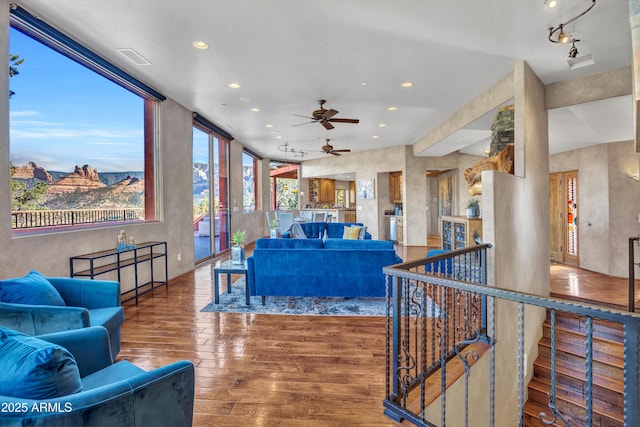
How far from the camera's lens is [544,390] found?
389cm

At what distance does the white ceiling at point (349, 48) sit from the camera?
2947mm

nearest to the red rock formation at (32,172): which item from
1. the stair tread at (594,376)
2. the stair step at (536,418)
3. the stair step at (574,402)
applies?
the stair step at (536,418)

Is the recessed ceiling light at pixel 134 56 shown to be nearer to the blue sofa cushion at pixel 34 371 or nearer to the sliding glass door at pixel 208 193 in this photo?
the sliding glass door at pixel 208 193

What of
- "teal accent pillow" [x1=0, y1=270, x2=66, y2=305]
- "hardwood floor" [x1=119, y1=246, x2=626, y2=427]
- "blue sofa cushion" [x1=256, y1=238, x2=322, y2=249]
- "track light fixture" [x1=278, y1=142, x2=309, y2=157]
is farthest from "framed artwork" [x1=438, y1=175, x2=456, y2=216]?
"teal accent pillow" [x1=0, y1=270, x2=66, y2=305]

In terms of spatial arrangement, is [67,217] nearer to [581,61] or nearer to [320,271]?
[320,271]

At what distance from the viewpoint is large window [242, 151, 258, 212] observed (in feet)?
32.4

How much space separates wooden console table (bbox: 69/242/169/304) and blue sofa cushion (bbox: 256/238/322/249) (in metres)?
1.74

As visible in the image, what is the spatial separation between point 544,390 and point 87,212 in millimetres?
6278

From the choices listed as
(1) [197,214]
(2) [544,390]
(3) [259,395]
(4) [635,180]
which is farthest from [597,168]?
(1) [197,214]

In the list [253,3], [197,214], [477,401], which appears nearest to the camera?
[253,3]

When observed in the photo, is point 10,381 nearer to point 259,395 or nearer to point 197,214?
point 259,395

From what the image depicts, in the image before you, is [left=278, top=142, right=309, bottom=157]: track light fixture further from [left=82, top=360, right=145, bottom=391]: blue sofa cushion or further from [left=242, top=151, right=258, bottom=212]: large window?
[left=82, top=360, right=145, bottom=391]: blue sofa cushion

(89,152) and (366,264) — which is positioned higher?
(89,152)

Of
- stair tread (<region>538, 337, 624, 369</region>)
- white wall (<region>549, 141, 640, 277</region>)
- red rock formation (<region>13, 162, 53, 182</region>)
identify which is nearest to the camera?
red rock formation (<region>13, 162, 53, 182</region>)
